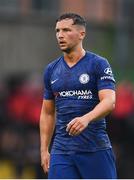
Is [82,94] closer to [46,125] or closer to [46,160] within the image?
[46,125]

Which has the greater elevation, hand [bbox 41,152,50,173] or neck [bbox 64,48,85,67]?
neck [bbox 64,48,85,67]

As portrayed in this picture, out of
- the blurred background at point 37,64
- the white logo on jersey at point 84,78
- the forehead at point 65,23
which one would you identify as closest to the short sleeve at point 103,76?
the white logo on jersey at point 84,78

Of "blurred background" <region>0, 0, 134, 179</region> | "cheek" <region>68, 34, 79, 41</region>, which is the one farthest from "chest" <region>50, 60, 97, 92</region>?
A: "blurred background" <region>0, 0, 134, 179</region>

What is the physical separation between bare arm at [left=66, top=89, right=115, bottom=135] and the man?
0.07 meters

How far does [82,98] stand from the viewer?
11617 mm

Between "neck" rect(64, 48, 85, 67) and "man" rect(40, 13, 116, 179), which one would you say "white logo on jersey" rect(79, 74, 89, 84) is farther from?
"neck" rect(64, 48, 85, 67)

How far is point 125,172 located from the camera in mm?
22359

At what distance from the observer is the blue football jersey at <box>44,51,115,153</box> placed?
11.6 metres

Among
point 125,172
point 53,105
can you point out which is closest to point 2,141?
point 125,172

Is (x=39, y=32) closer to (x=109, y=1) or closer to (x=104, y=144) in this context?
(x=109, y=1)

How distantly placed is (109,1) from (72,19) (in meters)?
20.6

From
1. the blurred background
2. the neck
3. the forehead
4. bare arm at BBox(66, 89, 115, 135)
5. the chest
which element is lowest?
the blurred background

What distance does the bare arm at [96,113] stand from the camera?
10.9m

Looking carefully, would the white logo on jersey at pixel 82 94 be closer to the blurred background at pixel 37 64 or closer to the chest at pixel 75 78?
the chest at pixel 75 78
